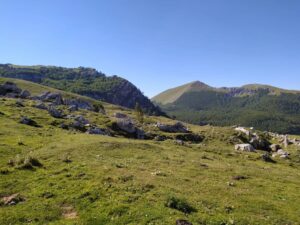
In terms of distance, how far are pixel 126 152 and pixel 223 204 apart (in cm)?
→ 2293

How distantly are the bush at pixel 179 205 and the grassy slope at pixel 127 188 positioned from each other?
560 millimetres

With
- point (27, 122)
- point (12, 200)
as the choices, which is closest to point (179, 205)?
point (12, 200)

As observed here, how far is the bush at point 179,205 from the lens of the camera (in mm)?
25453

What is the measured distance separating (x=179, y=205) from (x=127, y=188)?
576cm

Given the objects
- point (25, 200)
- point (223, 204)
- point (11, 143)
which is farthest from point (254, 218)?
point (11, 143)

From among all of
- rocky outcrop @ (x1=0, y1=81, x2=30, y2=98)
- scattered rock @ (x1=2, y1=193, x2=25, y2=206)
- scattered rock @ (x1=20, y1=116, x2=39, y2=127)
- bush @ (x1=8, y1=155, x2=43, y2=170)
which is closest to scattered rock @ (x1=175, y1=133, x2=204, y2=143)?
scattered rock @ (x1=20, y1=116, x2=39, y2=127)

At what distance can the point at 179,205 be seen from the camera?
25.5 metres

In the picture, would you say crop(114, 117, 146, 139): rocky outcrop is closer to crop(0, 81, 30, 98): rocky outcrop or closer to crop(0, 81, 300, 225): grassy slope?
crop(0, 81, 300, 225): grassy slope

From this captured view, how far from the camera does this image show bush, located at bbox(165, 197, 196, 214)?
25.5 meters

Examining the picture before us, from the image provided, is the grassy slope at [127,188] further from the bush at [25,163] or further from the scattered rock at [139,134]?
the scattered rock at [139,134]

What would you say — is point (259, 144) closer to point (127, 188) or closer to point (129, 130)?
point (129, 130)

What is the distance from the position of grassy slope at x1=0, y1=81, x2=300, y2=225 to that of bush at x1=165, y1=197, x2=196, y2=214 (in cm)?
56

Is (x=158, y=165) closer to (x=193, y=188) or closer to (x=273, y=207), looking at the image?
(x=193, y=188)

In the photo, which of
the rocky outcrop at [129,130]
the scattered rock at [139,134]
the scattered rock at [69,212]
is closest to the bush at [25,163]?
the scattered rock at [69,212]
